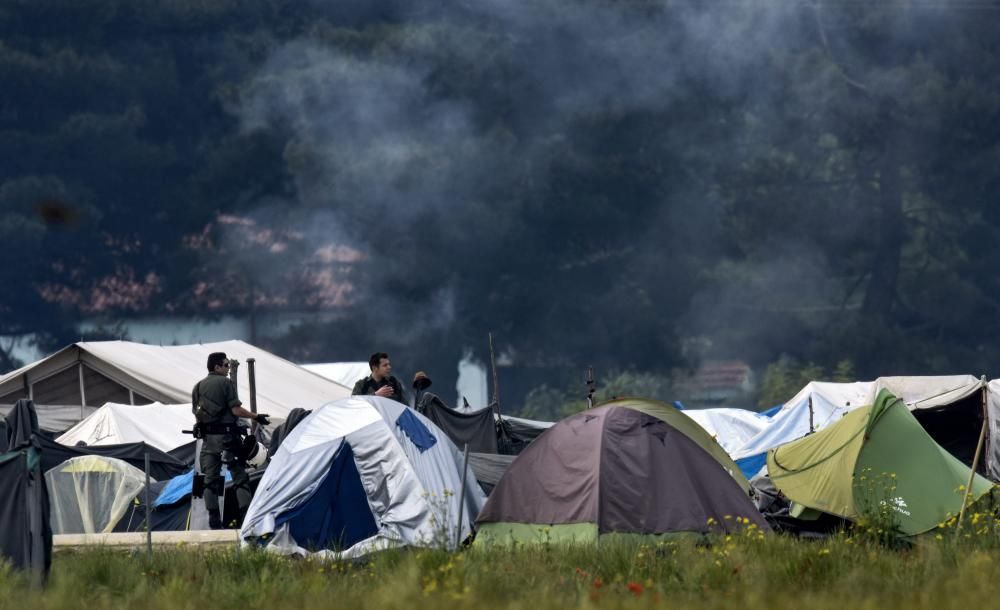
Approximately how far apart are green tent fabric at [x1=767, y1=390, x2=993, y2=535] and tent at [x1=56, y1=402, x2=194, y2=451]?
7946 millimetres

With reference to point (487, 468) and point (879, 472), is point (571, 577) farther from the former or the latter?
point (487, 468)

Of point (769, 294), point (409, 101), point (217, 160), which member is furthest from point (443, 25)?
point (769, 294)

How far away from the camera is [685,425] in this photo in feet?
46.3

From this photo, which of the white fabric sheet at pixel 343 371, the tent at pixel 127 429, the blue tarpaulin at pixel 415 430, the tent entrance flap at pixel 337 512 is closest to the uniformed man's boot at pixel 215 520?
the tent entrance flap at pixel 337 512

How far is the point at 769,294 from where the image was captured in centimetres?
A: 4438

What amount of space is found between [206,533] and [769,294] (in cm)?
3229

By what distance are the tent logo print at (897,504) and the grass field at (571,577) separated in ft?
1.50

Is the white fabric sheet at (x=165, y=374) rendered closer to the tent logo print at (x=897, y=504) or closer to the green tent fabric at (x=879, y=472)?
the green tent fabric at (x=879, y=472)

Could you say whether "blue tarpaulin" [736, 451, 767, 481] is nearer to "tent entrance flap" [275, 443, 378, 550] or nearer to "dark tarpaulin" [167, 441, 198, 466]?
"dark tarpaulin" [167, 441, 198, 466]

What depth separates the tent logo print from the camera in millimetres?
13305

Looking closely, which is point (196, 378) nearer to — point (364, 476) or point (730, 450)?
point (730, 450)

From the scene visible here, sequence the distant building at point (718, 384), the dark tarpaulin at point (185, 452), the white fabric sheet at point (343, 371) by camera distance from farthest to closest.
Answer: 1. the distant building at point (718, 384)
2. the white fabric sheet at point (343, 371)
3. the dark tarpaulin at point (185, 452)

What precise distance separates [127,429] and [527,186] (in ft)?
79.0

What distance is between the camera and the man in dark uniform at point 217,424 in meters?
14.3
